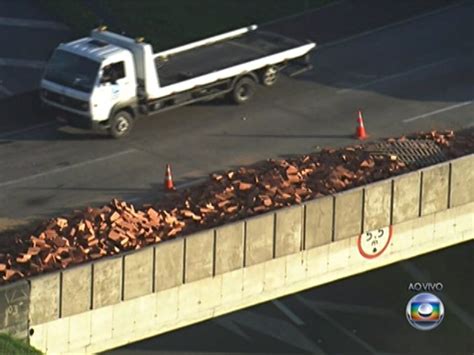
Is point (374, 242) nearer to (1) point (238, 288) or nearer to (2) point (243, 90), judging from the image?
(1) point (238, 288)

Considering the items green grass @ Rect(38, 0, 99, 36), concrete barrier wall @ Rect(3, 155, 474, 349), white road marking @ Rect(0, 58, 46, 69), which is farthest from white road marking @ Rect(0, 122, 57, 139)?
concrete barrier wall @ Rect(3, 155, 474, 349)

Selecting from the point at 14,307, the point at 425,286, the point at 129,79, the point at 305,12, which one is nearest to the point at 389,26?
the point at 305,12

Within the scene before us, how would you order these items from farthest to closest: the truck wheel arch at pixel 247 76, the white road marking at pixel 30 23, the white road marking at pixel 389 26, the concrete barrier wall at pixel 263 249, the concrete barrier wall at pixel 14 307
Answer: the white road marking at pixel 30 23 < the white road marking at pixel 389 26 < the truck wheel arch at pixel 247 76 < the concrete barrier wall at pixel 263 249 < the concrete barrier wall at pixel 14 307

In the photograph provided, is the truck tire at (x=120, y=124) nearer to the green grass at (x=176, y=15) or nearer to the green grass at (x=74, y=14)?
the green grass at (x=176, y=15)

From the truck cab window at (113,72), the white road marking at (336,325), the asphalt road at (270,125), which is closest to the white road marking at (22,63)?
the asphalt road at (270,125)

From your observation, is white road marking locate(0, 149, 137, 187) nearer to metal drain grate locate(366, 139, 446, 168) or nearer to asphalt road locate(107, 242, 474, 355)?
asphalt road locate(107, 242, 474, 355)

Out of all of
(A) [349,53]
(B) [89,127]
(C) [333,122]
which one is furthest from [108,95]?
(A) [349,53]

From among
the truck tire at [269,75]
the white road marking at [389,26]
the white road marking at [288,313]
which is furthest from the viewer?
the white road marking at [389,26]
